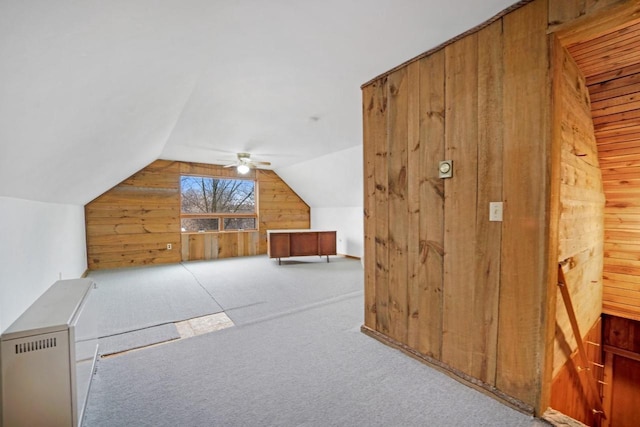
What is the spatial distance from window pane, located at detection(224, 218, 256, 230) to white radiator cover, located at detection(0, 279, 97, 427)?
17.6 ft

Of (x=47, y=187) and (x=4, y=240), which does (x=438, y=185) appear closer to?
(x=4, y=240)

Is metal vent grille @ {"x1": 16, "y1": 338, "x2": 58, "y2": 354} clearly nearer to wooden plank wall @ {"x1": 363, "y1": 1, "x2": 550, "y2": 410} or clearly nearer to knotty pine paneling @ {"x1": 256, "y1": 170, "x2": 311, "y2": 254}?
wooden plank wall @ {"x1": 363, "y1": 1, "x2": 550, "y2": 410}

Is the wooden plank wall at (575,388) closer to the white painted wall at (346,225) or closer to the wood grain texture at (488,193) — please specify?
the wood grain texture at (488,193)

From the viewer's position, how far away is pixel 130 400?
1.59 metres

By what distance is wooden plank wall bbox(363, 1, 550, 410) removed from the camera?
56.8 inches

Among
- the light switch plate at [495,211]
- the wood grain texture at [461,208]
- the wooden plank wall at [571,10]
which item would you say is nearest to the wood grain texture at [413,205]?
the wood grain texture at [461,208]

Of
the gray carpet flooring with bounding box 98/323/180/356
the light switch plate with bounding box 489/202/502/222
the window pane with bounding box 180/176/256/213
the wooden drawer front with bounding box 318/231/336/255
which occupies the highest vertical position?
the window pane with bounding box 180/176/256/213

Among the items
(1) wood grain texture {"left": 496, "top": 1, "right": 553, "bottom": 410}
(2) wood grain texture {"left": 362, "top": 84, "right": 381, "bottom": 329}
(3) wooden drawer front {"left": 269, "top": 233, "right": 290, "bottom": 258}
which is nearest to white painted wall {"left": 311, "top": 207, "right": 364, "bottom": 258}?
(3) wooden drawer front {"left": 269, "top": 233, "right": 290, "bottom": 258}

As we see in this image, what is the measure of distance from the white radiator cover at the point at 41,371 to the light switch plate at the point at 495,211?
7.63ft

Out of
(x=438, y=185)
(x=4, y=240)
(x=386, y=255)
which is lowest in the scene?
(x=386, y=255)

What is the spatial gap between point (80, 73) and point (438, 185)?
2219mm

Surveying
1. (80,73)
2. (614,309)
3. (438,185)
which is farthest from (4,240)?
(614,309)

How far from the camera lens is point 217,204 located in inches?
259

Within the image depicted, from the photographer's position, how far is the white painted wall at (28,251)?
1.75 meters
